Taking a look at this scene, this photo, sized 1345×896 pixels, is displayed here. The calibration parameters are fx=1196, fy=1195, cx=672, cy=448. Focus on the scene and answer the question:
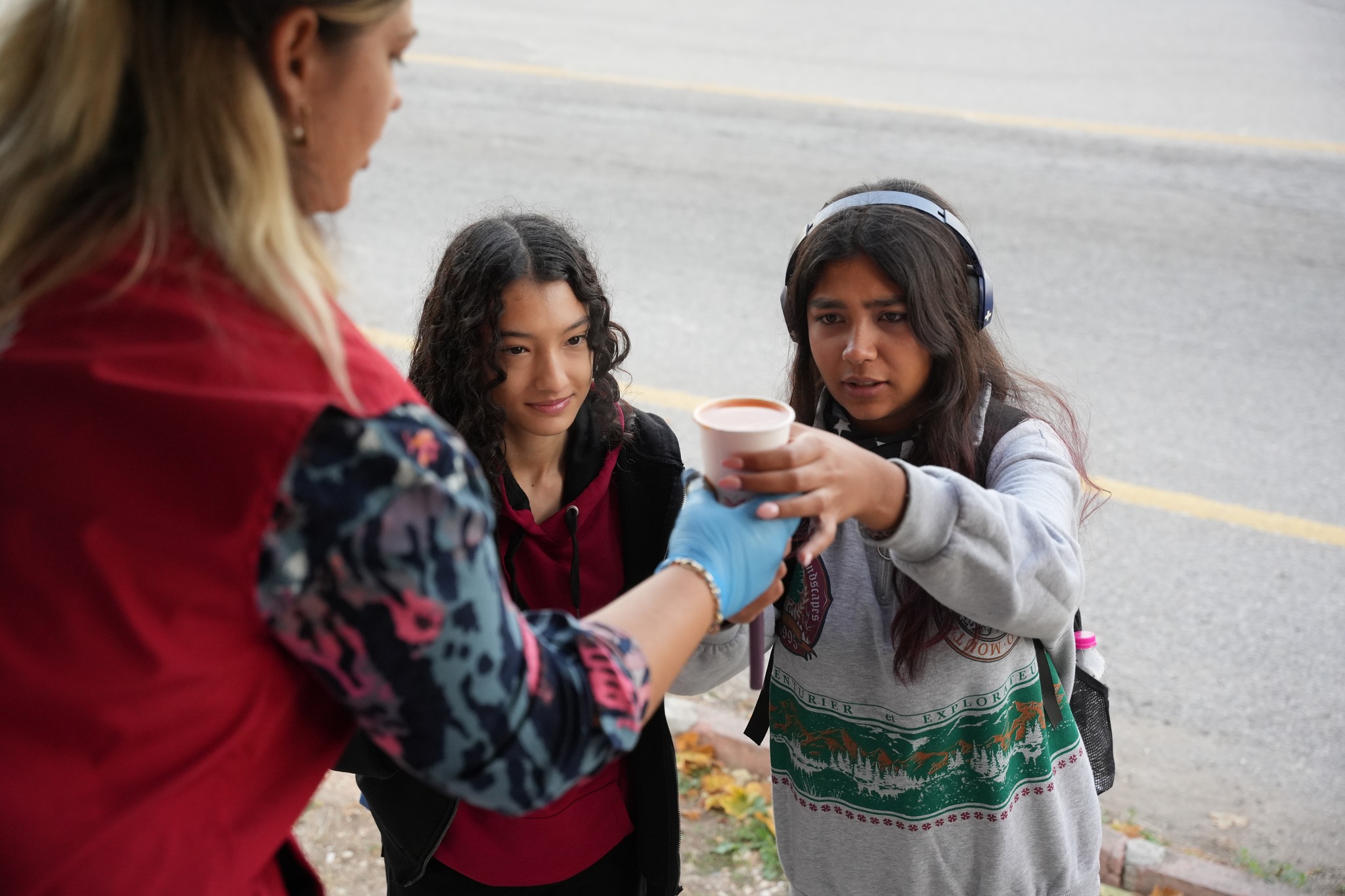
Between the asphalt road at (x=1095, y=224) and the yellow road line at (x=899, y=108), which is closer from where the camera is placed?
the asphalt road at (x=1095, y=224)

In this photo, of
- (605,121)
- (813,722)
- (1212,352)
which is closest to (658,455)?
(813,722)

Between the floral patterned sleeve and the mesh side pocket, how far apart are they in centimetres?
134

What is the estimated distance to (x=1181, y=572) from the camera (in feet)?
14.6

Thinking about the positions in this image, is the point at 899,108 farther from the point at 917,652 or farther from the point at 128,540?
the point at 128,540

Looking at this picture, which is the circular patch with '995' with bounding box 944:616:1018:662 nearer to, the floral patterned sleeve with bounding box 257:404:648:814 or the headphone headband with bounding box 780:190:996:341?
the headphone headband with bounding box 780:190:996:341

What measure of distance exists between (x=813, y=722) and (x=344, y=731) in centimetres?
103

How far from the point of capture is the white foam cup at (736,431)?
5.69 ft

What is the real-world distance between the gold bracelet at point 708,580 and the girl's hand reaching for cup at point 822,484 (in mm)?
157

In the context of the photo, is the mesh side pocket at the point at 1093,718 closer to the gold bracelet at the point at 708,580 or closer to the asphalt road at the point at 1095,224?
the gold bracelet at the point at 708,580

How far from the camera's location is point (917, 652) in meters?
2.07

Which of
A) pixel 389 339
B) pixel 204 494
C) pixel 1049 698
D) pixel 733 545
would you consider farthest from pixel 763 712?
pixel 389 339

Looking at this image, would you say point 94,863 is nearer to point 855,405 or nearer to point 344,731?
point 344,731

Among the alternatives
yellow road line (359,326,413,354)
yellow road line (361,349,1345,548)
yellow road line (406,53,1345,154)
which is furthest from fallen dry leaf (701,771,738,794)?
yellow road line (406,53,1345,154)

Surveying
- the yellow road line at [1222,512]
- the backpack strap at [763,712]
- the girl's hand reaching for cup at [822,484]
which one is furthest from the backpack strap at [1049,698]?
the yellow road line at [1222,512]
